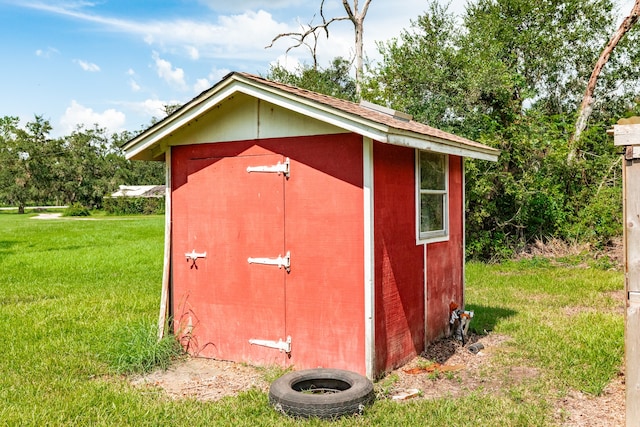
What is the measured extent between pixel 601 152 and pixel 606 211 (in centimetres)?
256

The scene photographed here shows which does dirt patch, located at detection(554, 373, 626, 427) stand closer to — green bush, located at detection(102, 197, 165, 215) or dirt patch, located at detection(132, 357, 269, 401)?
dirt patch, located at detection(132, 357, 269, 401)

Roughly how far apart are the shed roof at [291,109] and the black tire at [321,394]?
2349 mm

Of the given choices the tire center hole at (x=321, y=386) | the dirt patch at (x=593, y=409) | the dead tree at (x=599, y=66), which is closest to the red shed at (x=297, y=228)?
the tire center hole at (x=321, y=386)

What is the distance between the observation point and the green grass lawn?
5.17 m

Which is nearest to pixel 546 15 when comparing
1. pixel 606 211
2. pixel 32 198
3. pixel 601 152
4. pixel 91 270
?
pixel 601 152

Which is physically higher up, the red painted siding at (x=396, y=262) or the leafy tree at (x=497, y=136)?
the leafy tree at (x=497, y=136)

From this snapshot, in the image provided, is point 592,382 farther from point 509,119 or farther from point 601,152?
Result: point 601,152

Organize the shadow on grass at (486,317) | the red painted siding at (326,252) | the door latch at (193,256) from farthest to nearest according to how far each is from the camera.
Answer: the shadow on grass at (486,317) < the door latch at (193,256) < the red painted siding at (326,252)

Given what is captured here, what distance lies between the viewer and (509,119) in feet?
52.0

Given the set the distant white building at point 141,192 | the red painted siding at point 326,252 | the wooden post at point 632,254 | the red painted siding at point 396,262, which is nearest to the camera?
the wooden post at point 632,254

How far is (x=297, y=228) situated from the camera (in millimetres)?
6438

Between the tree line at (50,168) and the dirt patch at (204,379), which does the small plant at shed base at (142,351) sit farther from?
the tree line at (50,168)

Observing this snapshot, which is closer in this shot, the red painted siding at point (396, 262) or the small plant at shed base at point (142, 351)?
the red painted siding at point (396, 262)

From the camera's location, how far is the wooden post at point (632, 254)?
4.28 metres
